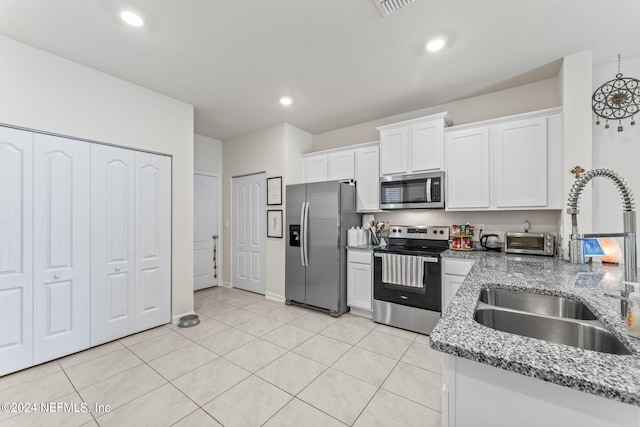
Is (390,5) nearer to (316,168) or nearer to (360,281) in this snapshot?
(316,168)

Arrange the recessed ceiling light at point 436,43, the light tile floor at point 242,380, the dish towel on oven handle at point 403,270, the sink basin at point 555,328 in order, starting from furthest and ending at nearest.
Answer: the dish towel on oven handle at point 403,270 < the recessed ceiling light at point 436,43 < the light tile floor at point 242,380 < the sink basin at point 555,328

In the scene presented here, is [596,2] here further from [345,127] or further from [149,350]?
[149,350]

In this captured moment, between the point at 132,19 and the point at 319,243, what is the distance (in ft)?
9.50

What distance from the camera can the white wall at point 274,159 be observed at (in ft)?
13.7

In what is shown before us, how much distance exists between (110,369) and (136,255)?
1.14 metres

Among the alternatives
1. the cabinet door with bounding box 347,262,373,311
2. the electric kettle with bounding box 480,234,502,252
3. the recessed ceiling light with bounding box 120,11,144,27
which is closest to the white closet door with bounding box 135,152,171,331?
the recessed ceiling light with bounding box 120,11,144,27

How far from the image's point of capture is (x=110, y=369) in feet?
7.56

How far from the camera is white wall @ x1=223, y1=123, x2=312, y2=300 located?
4172 millimetres

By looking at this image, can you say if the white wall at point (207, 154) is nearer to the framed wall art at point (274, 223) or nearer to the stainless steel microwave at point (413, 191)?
the framed wall art at point (274, 223)

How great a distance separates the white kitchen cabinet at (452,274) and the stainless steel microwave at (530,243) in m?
0.55

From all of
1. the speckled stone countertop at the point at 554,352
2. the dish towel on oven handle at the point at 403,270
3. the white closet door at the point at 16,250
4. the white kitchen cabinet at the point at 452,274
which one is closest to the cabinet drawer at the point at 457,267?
the white kitchen cabinet at the point at 452,274

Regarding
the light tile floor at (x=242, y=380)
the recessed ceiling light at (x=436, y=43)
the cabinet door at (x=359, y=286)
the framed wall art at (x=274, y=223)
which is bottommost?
the light tile floor at (x=242, y=380)

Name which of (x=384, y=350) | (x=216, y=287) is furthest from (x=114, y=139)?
(x=384, y=350)

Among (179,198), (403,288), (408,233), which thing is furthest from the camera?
(408,233)
